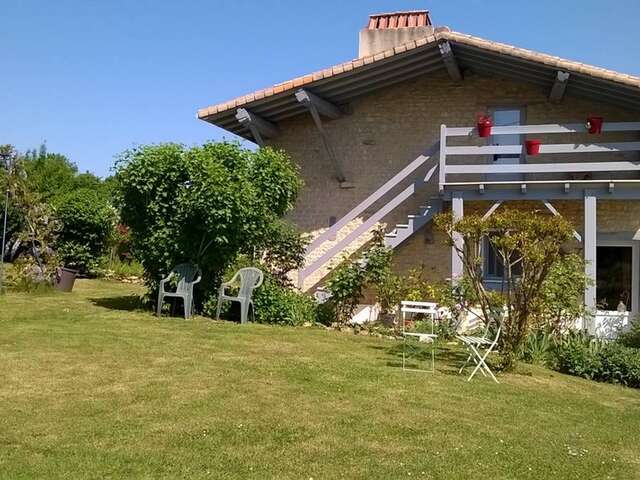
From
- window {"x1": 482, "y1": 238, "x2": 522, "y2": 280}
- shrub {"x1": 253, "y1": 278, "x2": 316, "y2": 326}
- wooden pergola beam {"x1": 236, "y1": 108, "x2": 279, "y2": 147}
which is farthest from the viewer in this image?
wooden pergola beam {"x1": 236, "y1": 108, "x2": 279, "y2": 147}

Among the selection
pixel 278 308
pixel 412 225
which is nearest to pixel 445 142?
pixel 412 225

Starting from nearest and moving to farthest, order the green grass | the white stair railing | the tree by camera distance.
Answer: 1. the green grass
2. the tree
3. the white stair railing

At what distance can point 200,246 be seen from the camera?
1123cm

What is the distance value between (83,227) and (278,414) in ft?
41.9

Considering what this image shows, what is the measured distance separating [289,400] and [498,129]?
8.52m

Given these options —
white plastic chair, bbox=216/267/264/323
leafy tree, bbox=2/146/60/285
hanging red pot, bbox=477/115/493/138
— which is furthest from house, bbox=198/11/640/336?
leafy tree, bbox=2/146/60/285

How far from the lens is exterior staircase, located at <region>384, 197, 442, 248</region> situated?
43.6ft

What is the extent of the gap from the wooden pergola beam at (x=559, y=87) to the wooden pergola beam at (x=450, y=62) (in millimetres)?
2015

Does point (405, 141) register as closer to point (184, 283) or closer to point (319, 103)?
point (319, 103)

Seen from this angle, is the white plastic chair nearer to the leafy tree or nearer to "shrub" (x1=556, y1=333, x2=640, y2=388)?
"shrub" (x1=556, y1=333, x2=640, y2=388)

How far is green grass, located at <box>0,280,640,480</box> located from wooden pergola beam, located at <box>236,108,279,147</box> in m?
6.56

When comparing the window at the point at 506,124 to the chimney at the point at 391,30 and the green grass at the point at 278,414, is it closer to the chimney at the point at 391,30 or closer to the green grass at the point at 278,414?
the chimney at the point at 391,30

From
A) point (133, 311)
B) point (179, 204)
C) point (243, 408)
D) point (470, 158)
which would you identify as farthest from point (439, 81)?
point (243, 408)

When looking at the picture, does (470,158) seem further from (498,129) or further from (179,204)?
(179,204)
